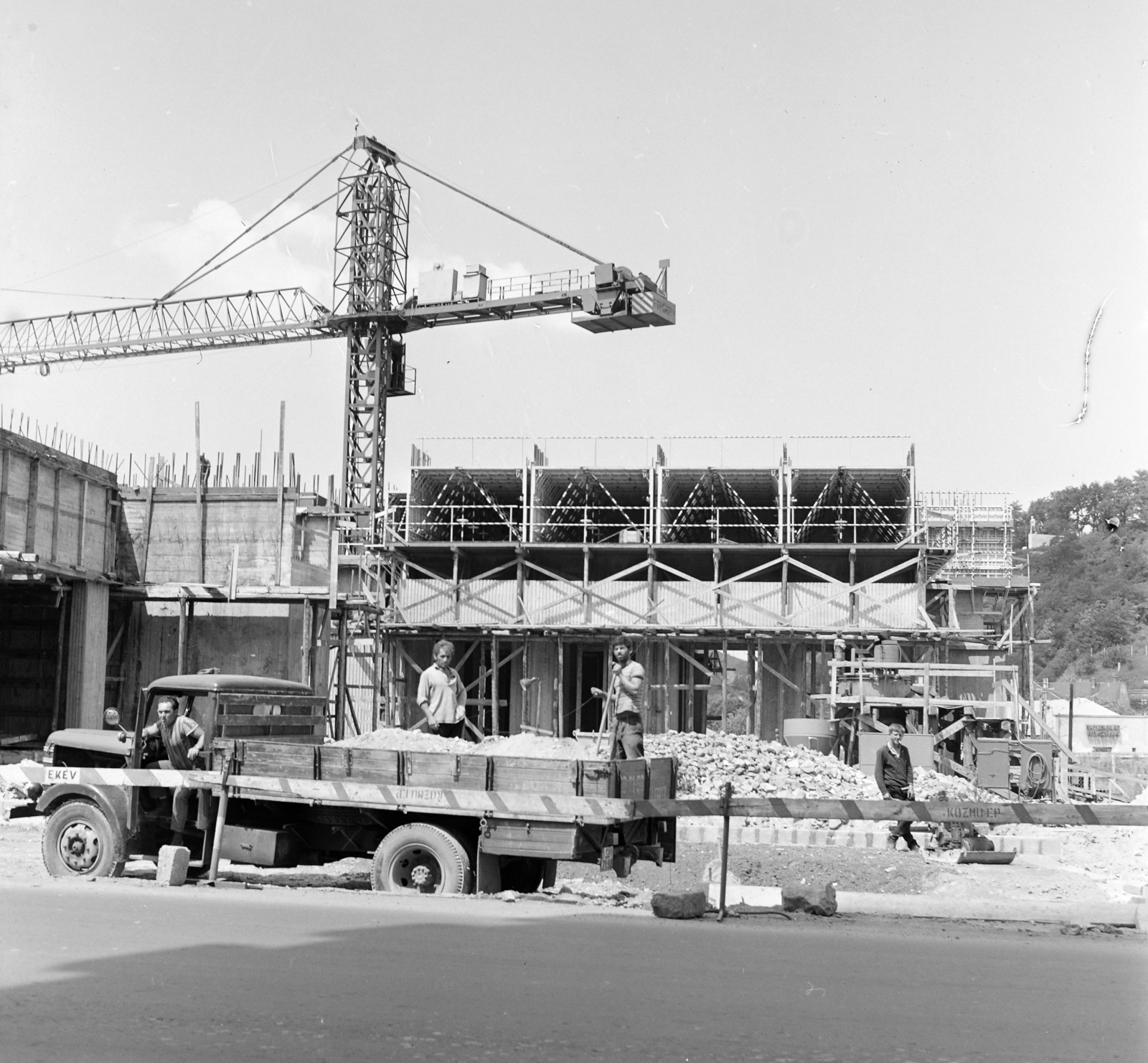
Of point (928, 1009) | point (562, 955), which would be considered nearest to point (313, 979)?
point (562, 955)

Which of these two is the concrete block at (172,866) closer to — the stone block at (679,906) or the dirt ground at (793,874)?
the dirt ground at (793,874)

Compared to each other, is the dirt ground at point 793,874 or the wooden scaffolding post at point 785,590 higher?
the wooden scaffolding post at point 785,590

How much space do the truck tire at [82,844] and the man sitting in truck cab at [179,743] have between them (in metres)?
0.62

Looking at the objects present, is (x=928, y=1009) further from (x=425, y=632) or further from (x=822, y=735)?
(x=425, y=632)

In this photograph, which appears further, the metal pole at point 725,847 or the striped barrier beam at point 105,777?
the striped barrier beam at point 105,777

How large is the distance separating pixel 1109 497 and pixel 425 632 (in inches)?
3081

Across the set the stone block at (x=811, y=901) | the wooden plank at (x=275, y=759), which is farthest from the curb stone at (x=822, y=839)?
the wooden plank at (x=275, y=759)

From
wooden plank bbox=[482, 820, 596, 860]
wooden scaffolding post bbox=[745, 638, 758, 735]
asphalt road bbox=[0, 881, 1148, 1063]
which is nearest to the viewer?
asphalt road bbox=[0, 881, 1148, 1063]

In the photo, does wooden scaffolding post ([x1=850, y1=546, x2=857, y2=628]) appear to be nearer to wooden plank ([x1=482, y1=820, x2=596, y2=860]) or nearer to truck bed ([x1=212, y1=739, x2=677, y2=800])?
truck bed ([x1=212, y1=739, x2=677, y2=800])

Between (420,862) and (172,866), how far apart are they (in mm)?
2284

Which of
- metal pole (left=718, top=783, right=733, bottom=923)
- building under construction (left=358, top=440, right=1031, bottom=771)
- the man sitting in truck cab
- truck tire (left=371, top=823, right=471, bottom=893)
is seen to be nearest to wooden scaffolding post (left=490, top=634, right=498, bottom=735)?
building under construction (left=358, top=440, right=1031, bottom=771)

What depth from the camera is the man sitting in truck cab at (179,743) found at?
42.4 ft

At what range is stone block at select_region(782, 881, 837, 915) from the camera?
1198cm

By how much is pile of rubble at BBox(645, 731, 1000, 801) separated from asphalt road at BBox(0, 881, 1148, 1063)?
46.3 ft
